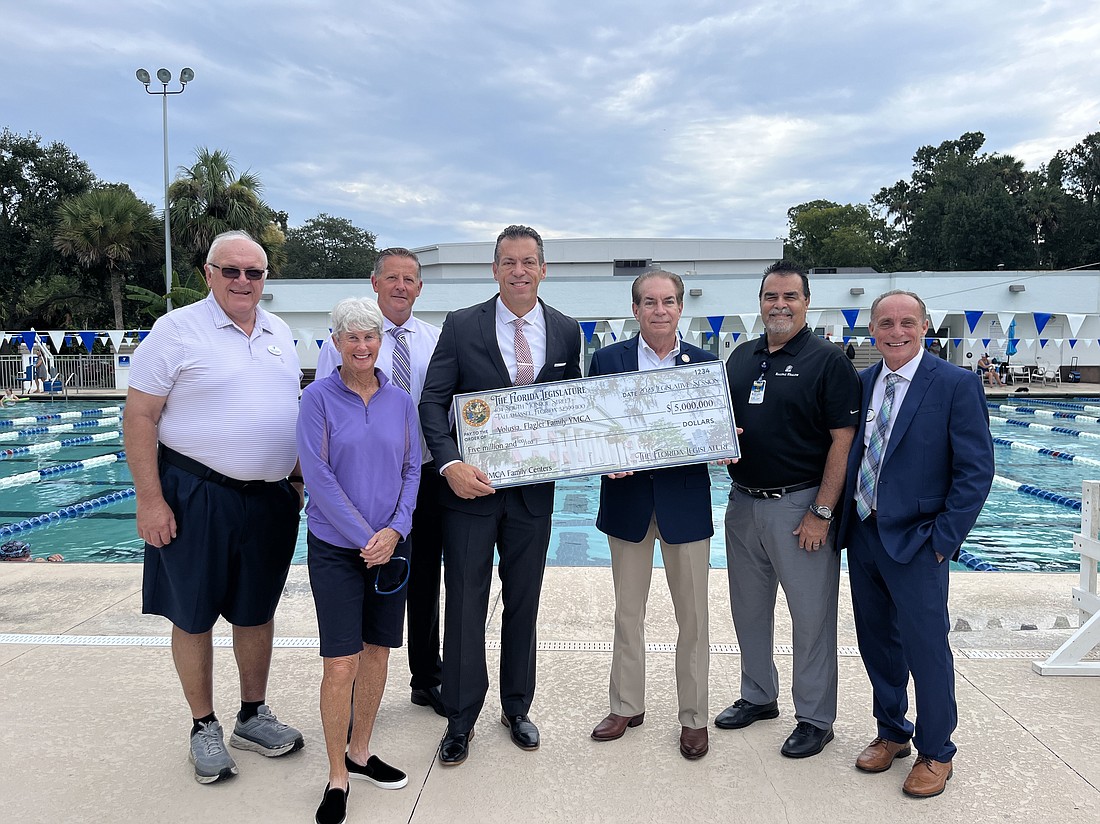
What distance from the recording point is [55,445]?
47.9ft

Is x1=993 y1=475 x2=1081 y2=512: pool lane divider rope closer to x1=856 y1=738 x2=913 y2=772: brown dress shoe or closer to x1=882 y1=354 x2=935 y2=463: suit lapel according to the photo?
x1=856 y1=738 x2=913 y2=772: brown dress shoe

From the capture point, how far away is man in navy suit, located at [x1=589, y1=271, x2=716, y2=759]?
9.95ft

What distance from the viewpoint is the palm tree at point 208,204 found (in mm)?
29328

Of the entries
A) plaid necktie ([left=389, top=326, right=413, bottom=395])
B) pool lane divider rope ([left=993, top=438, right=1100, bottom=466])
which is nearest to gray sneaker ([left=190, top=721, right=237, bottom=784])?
plaid necktie ([left=389, top=326, right=413, bottom=395])

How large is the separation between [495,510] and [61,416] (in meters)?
19.6

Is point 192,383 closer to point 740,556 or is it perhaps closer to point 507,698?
point 507,698

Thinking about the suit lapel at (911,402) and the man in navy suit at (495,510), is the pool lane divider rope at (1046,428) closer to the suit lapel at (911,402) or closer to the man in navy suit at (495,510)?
the suit lapel at (911,402)

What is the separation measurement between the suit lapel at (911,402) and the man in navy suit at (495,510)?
1.30 metres

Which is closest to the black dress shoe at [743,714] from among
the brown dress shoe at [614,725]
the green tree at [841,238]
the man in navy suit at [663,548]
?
the man in navy suit at [663,548]

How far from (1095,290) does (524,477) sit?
3192 centimetres

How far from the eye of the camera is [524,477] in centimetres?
301

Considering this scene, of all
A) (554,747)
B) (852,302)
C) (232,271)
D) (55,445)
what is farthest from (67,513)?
(852,302)

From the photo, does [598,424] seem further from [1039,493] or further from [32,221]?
[32,221]

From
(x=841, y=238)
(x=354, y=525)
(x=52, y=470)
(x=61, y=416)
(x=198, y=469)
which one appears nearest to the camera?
(x=354, y=525)
